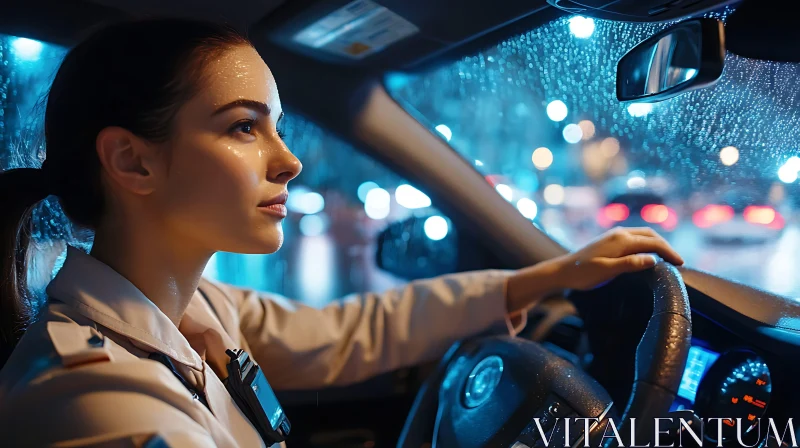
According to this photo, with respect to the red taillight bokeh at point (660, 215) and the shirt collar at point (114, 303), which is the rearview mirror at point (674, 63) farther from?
the shirt collar at point (114, 303)

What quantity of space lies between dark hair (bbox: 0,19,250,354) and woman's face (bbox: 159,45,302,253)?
4 cm

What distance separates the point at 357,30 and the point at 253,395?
954mm

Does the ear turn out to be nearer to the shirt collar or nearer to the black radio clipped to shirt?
the shirt collar

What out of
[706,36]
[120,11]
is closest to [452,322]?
[706,36]

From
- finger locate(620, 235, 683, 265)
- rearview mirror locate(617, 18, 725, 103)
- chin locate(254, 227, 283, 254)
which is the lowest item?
chin locate(254, 227, 283, 254)

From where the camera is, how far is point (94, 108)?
3.69 feet

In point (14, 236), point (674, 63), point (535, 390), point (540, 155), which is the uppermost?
point (674, 63)

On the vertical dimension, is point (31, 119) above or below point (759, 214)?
below

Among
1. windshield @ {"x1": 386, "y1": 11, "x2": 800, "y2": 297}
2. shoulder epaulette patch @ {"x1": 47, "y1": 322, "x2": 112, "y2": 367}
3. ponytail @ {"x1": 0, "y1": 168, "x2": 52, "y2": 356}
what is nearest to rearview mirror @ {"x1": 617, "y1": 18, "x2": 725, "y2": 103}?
windshield @ {"x1": 386, "y1": 11, "x2": 800, "y2": 297}

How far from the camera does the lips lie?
44.8 inches

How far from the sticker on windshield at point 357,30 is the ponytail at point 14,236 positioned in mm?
756

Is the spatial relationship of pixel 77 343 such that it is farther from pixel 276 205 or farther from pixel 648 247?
pixel 648 247

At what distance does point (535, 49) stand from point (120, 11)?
1051 millimetres

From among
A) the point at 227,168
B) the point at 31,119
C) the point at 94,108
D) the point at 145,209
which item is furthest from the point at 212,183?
the point at 31,119
